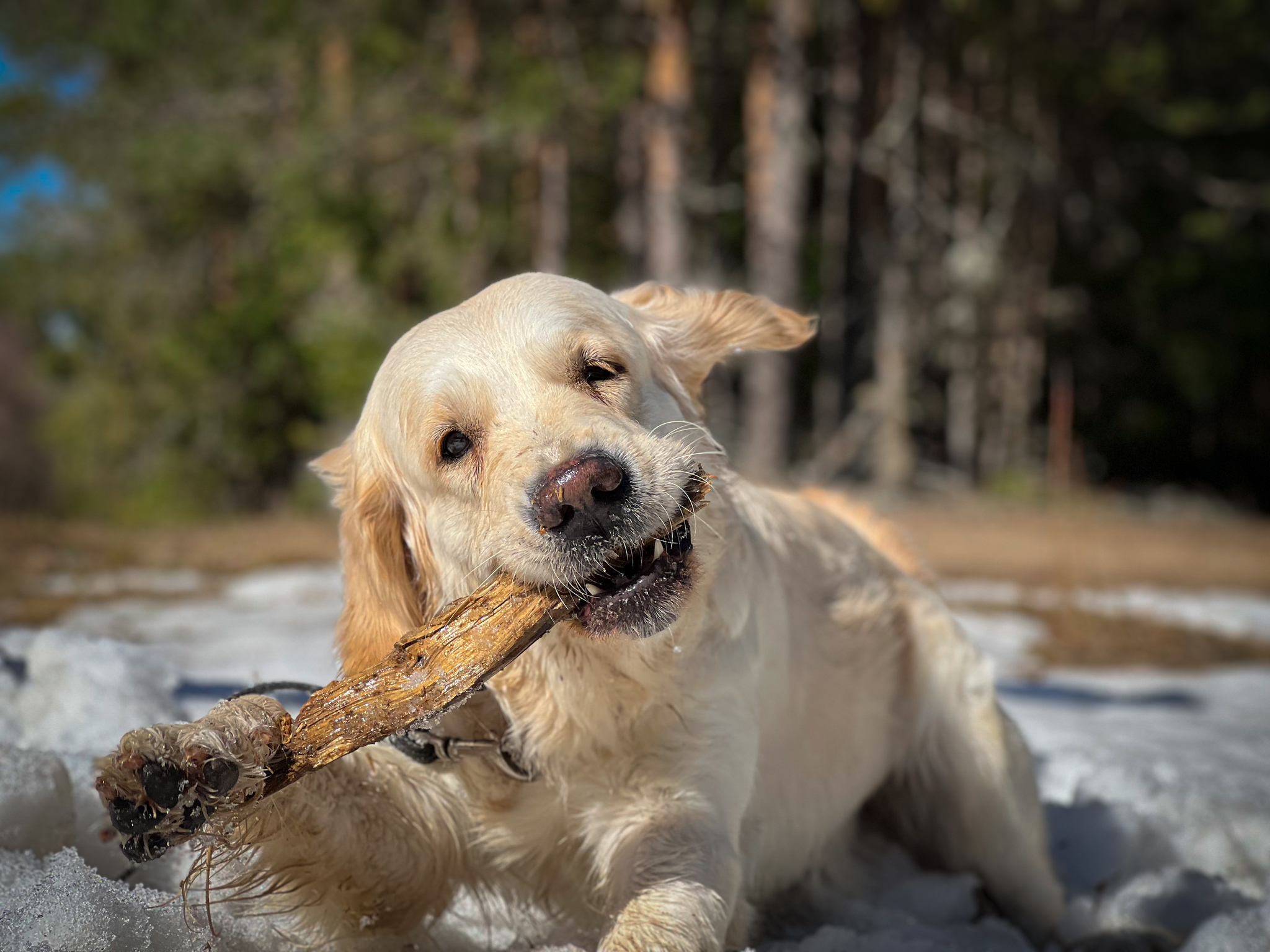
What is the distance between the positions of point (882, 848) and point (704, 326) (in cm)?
176

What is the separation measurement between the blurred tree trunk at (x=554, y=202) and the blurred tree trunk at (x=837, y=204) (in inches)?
169

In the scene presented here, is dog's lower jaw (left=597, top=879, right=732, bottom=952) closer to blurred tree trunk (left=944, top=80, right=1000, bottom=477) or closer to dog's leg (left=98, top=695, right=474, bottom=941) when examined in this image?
dog's leg (left=98, top=695, right=474, bottom=941)

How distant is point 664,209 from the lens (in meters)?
11.5

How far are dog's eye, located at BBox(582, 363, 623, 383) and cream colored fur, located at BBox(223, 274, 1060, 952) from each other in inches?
1.0

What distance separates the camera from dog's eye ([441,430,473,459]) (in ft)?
7.52

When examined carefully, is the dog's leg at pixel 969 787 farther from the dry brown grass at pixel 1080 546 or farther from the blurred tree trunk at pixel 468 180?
the blurred tree trunk at pixel 468 180

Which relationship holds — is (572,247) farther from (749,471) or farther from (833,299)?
(749,471)

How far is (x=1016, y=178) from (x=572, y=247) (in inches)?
316

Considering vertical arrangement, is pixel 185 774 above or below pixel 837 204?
below

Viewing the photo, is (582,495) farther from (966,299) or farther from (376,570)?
(966,299)

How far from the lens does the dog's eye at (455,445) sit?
2291 millimetres

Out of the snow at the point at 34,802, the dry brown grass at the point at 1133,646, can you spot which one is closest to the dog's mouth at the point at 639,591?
the snow at the point at 34,802

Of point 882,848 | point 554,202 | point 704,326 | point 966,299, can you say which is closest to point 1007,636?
point 882,848

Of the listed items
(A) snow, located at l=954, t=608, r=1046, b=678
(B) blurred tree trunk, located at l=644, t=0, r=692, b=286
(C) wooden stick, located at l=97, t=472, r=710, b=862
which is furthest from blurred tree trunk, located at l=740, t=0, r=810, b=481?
(C) wooden stick, located at l=97, t=472, r=710, b=862
